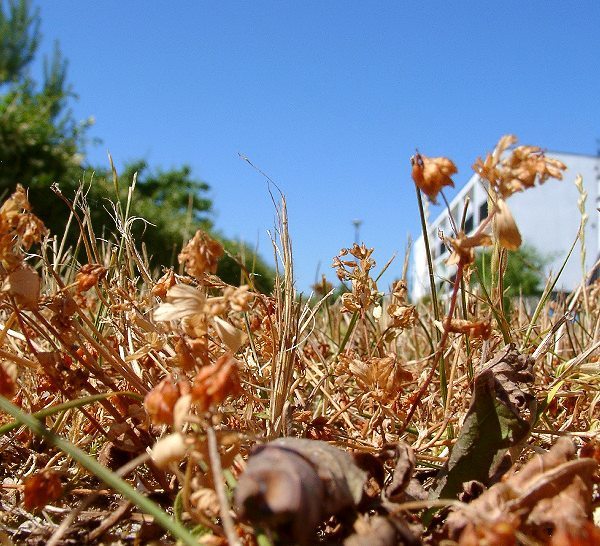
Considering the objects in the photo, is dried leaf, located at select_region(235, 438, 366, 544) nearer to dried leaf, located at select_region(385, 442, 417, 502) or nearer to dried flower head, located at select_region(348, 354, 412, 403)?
dried leaf, located at select_region(385, 442, 417, 502)

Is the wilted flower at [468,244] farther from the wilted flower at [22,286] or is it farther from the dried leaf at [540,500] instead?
the wilted flower at [22,286]

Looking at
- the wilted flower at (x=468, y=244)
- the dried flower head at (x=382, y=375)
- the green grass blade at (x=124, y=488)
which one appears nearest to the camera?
the green grass blade at (x=124, y=488)

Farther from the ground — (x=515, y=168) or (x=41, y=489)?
(x=515, y=168)

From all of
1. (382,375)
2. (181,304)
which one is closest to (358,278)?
(382,375)

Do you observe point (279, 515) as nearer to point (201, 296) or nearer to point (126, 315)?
point (201, 296)

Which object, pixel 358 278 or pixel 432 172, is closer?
pixel 432 172

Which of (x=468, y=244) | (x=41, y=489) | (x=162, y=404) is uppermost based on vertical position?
(x=468, y=244)

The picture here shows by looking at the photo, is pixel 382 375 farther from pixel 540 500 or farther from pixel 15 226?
pixel 15 226

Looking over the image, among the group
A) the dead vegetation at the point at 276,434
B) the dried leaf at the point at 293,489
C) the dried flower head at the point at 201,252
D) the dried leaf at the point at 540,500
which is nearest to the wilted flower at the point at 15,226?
the dead vegetation at the point at 276,434

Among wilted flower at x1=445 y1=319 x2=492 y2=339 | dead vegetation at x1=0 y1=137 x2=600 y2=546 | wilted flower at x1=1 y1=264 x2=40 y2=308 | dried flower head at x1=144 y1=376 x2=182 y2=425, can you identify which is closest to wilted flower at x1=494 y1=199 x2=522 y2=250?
dead vegetation at x1=0 y1=137 x2=600 y2=546
